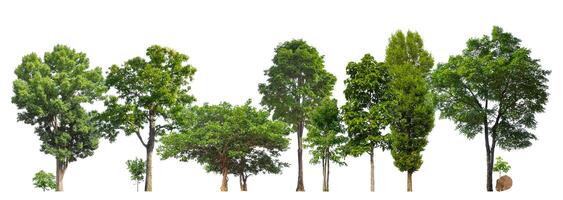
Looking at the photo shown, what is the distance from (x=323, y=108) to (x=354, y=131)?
412cm

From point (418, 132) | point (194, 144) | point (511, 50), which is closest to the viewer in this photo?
point (418, 132)

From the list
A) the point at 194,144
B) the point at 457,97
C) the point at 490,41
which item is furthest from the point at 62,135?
the point at 490,41

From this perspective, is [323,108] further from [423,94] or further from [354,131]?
[423,94]

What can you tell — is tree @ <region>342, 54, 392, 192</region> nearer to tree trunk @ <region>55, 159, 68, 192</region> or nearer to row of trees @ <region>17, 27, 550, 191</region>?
row of trees @ <region>17, 27, 550, 191</region>

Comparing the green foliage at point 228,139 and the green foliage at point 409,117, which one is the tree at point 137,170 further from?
the green foliage at point 409,117

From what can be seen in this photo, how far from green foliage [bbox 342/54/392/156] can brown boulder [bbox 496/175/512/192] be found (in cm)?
875

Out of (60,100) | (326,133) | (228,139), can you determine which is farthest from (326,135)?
(60,100)

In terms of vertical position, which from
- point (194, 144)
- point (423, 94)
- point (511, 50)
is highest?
point (511, 50)

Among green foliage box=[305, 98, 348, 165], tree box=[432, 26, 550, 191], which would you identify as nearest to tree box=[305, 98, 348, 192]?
green foliage box=[305, 98, 348, 165]

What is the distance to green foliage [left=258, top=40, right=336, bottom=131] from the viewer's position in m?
49.9

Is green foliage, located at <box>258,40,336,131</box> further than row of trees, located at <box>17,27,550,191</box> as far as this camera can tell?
Yes

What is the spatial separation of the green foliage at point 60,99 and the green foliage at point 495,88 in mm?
28542

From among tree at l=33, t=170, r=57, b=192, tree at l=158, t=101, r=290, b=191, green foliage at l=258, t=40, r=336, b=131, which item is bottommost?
tree at l=33, t=170, r=57, b=192

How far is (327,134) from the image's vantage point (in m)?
45.4
